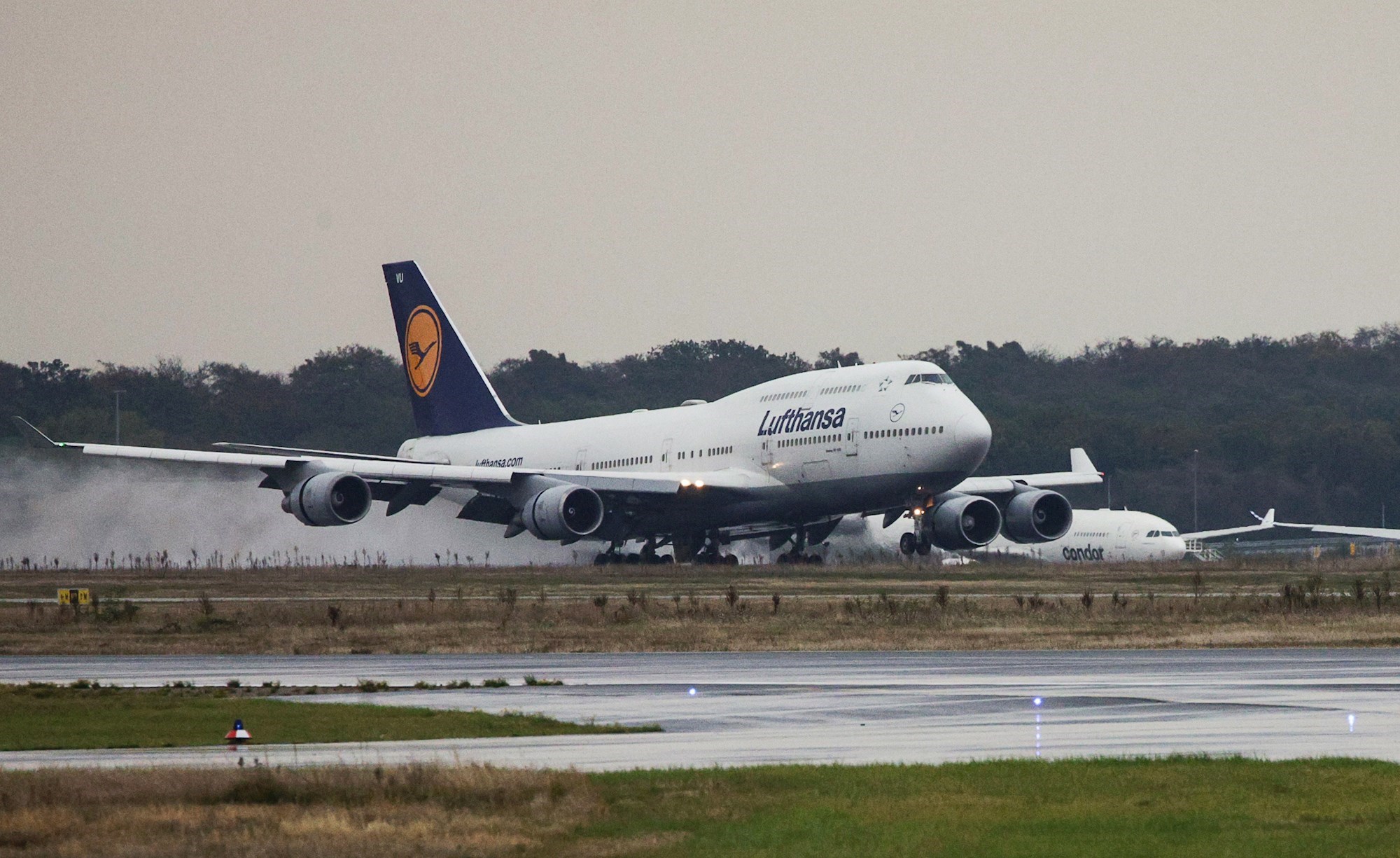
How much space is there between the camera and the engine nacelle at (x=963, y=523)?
2500 inches

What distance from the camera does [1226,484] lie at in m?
110

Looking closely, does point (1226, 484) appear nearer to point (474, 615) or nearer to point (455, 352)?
point (455, 352)

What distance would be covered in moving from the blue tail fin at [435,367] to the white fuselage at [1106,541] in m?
15.9

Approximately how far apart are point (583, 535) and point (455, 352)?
1645 centimetres

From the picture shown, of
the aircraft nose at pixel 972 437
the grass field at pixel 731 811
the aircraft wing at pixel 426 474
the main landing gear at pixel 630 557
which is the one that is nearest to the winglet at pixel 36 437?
the aircraft wing at pixel 426 474

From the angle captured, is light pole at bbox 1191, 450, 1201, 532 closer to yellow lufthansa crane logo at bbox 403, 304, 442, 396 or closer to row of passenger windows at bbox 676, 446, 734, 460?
yellow lufthansa crane logo at bbox 403, 304, 442, 396

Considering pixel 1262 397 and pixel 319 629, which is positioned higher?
pixel 1262 397

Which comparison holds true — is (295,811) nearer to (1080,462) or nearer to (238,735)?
(238,735)

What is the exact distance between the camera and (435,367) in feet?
255

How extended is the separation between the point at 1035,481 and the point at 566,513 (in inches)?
778

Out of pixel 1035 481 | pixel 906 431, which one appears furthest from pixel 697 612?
pixel 1035 481

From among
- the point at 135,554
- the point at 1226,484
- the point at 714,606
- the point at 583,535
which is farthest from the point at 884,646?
the point at 1226,484

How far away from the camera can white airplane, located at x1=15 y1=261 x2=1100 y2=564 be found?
59.9m

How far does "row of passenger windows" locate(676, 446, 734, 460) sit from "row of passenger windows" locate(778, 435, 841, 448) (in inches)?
112
